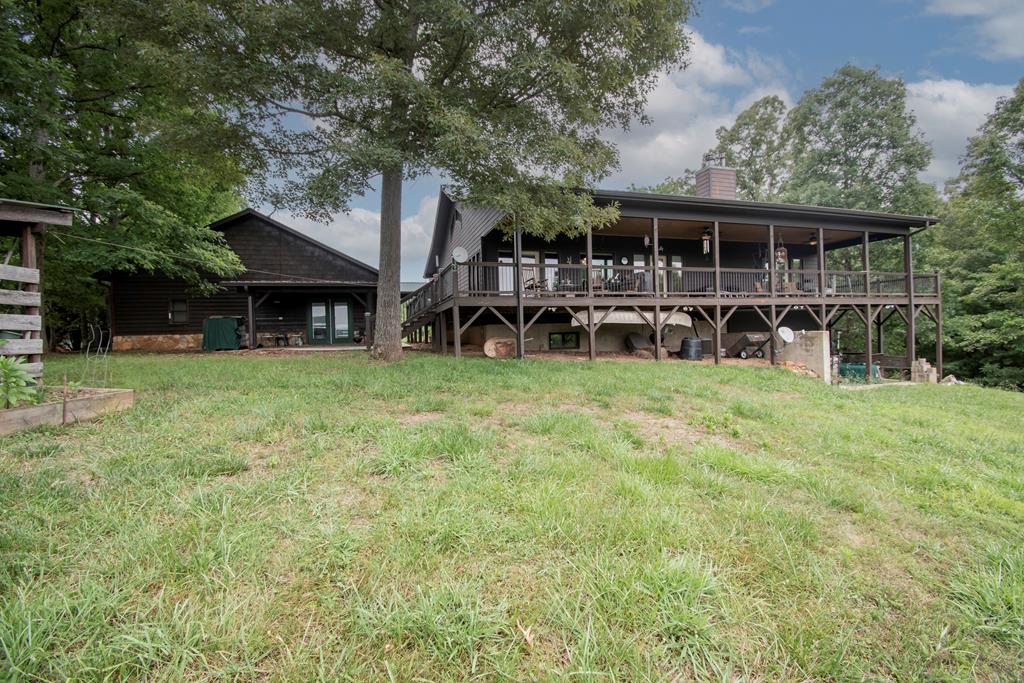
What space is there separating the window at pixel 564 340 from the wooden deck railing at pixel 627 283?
2.21 meters

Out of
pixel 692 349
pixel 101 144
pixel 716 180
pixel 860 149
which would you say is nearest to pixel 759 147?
pixel 860 149

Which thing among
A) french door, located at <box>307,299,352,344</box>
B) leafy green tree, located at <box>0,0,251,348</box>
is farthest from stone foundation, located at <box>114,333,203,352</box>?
french door, located at <box>307,299,352,344</box>

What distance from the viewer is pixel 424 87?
7.52 metres

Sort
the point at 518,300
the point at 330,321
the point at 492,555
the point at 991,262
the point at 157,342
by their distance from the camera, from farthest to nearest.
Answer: the point at 991,262 → the point at 330,321 → the point at 157,342 → the point at 518,300 → the point at 492,555

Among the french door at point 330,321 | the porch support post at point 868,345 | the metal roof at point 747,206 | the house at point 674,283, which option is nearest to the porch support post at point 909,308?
the house at point 674,283

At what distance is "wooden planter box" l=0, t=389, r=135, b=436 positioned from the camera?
3680mm

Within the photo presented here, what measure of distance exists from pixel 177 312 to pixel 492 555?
2091cm

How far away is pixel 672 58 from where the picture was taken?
31.6ft

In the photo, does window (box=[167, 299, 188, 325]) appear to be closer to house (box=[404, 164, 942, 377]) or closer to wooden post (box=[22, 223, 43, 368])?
house (box=[404, 164, 942, 377])

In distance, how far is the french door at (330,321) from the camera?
18391 millimetres

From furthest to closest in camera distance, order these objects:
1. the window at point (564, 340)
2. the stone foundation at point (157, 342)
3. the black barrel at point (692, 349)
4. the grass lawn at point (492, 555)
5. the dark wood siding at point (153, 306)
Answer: the dark wood siding at point (153, 306), the stone foundation at point (157, 342), the window at point (564, 340), the black barrel at point (692, 349), the grass lawn at point (492, 555)

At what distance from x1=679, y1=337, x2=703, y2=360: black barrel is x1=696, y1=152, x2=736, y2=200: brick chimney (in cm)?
Answer: 633

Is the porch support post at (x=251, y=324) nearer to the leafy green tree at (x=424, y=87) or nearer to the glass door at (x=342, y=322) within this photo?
the glass door at (x=342, y=322)

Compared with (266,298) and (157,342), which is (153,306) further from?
(266,298)
